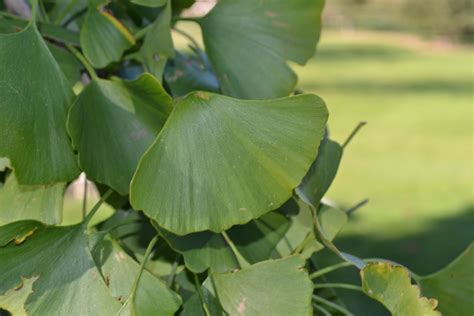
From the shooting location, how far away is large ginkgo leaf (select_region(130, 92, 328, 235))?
1.91 feet

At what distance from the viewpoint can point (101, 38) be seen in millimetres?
694

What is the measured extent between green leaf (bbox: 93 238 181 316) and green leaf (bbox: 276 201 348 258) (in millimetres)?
118

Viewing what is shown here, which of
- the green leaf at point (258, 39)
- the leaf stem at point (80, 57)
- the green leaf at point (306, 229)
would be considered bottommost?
the green leaf at point (306, 229)

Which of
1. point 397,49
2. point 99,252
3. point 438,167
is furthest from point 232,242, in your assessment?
point 397,49

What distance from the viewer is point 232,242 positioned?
708 millimetres

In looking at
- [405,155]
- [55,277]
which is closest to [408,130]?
[405,155]

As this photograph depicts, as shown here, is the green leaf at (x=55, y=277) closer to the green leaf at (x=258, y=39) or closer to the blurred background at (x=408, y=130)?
the green leaf at (x=258, y=39)

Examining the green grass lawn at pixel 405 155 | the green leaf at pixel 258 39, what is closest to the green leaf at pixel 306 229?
the green leaf at pixel 258 39

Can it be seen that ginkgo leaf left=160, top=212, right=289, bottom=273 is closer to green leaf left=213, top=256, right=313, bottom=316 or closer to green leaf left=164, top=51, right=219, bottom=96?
green leaf left=213, top=256, right=313, bottom=316

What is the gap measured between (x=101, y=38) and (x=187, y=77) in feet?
0.43

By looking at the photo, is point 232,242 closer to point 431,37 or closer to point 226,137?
point 226,137

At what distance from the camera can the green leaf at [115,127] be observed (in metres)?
0.64

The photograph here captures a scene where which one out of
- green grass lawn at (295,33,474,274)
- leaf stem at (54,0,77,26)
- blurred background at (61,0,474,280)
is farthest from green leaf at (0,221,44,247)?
green grass lawn at (295,33,474,274)

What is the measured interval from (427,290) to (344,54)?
51.2 feet
